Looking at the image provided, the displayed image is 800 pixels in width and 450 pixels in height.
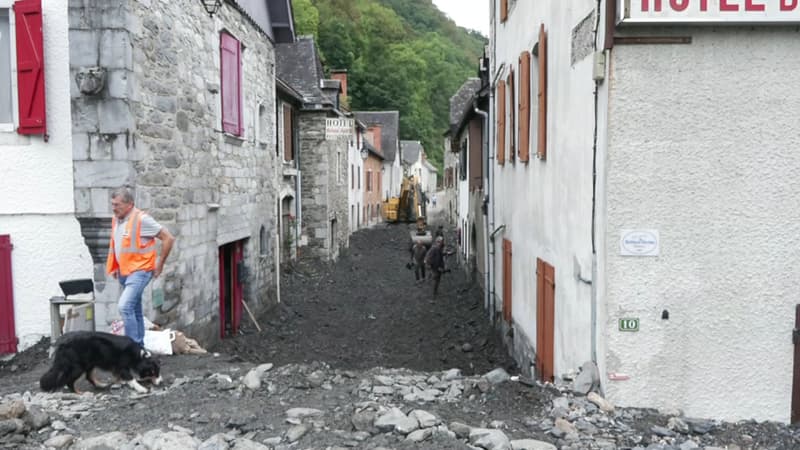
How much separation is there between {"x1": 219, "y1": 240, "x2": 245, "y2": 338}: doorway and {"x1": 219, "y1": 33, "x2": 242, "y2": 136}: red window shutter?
7.03 ft

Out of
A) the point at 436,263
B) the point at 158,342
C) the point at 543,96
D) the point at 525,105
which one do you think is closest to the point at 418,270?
the point at 436,263

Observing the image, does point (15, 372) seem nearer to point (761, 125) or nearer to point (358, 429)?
point (358, 429)

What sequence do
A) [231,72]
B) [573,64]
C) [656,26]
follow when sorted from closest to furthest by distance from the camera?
1. [656,26]
2. [573,64]
3. [231,72]

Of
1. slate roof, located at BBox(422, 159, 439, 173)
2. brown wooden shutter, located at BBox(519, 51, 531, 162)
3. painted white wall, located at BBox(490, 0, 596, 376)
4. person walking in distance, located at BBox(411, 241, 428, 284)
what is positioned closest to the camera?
painted white wall, located at BBox(490, 0, 596, 376)

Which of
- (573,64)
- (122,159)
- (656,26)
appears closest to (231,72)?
(122,159)

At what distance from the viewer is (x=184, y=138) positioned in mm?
9242

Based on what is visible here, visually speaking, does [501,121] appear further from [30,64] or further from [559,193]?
[30,64]

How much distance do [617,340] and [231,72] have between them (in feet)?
26.7

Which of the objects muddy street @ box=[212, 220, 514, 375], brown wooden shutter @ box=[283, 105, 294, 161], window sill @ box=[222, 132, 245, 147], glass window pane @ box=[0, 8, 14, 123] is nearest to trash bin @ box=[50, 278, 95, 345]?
glass window pane @ box=[0, 8, 14, 123]

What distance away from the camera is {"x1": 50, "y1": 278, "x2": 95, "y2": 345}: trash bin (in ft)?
24.3

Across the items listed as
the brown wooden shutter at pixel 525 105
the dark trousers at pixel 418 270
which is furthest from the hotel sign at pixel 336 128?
the brown wooden shutter at pixel 525 105

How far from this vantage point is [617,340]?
5645mm

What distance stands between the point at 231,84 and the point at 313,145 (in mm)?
11818

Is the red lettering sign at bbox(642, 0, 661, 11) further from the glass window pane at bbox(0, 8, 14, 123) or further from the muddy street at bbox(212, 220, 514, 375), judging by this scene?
the glass window pane at bbox(0, 8, 14, 123)
